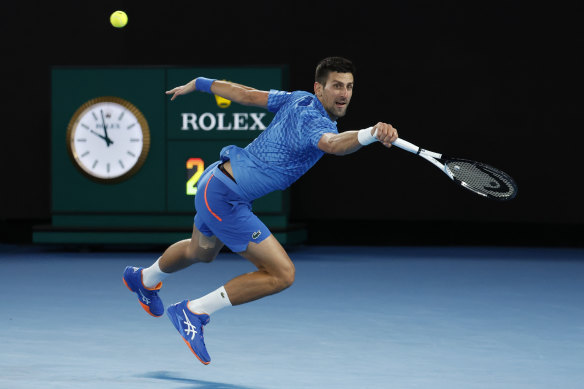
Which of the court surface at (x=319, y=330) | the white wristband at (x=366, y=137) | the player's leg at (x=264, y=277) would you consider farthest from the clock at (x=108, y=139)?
the white wristband at (x=366, y=137)

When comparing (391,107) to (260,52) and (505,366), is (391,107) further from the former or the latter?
(505,366)

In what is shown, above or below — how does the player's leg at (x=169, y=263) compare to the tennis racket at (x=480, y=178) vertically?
below

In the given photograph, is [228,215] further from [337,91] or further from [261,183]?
[337,91]

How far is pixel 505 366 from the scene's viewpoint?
16.1 feet

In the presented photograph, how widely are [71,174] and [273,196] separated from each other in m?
2.01

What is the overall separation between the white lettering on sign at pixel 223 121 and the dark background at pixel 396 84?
1425 millimetres

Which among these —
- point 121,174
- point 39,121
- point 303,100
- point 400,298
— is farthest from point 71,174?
point 303,100

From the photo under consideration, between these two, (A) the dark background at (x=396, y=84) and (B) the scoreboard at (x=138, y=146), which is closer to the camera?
(B) the scoreboard at (x=138, y=146)

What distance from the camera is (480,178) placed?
15.3ft

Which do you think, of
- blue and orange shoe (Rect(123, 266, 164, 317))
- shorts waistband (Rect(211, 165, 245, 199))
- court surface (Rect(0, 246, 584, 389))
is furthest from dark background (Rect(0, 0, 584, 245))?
shorts waistband (Rect(211, 165, 245, 199))

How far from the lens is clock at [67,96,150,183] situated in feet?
33.4

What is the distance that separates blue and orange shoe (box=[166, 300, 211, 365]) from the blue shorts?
1.15 feet

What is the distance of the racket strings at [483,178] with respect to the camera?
4461 mm

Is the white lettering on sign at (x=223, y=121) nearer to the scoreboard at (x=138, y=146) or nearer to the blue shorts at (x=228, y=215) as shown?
the scoreboard at (x=138, y=146)
